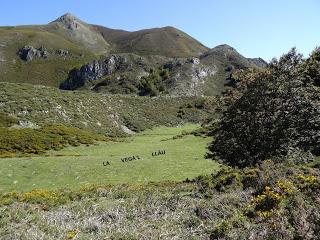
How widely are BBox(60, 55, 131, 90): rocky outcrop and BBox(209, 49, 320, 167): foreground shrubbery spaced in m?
130

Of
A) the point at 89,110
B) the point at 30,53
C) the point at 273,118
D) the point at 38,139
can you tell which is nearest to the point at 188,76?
the point at 89,110

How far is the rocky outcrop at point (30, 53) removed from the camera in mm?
177975

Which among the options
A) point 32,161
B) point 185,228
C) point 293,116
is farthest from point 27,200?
point 32,161

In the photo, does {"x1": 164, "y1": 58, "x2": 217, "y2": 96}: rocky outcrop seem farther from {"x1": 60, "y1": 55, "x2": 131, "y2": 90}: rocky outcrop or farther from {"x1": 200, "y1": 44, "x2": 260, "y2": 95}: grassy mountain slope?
{"x1": 60, "y1": 55, "x2": 131, "y2": 90}: rocky outcrop

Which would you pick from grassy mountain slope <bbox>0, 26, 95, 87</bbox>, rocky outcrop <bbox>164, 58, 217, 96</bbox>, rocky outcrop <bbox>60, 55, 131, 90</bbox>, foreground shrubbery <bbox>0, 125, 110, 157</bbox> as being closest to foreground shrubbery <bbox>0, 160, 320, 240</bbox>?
foreground shrubbery <bbox>0, 125, 110, 157</bbox>

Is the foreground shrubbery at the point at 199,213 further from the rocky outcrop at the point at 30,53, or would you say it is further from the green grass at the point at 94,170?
the rocky outcrop at the point at 30,53

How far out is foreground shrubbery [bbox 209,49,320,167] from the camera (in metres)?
22.0

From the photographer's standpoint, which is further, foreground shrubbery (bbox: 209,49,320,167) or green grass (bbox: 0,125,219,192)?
green grass (bbox: 0,125,219,192)

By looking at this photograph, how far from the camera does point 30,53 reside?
178500 mm

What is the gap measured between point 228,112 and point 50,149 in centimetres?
2842

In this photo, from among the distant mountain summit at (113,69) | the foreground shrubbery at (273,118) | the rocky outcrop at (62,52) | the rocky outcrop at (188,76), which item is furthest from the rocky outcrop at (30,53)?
the foreground shrubbery at (273,118)

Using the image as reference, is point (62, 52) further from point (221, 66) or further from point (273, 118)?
point (273, 118)

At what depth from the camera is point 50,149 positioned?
46.8 metres

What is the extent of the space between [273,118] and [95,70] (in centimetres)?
13731
